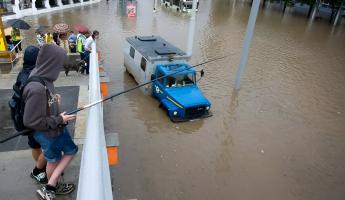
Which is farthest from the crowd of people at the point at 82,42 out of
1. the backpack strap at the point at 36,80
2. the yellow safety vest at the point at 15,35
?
the backpack strap at the point at 36,80

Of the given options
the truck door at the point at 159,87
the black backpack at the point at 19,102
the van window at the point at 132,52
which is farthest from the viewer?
the van window at the point at 132,52

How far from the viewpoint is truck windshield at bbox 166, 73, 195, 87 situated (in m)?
10.6

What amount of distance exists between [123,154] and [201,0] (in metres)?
50.2

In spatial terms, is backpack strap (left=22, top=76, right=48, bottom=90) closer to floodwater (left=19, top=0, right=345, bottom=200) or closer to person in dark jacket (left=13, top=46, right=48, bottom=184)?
person in dark jacket (left=13, top=46, right=48, bottom=184)

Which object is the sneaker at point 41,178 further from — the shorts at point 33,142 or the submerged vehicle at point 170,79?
the submerged vehicle at point 170,79

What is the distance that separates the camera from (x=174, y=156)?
27.1 feet

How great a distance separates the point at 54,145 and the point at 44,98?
777mm

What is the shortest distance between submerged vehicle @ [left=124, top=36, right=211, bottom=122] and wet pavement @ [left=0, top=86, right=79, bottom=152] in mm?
2919

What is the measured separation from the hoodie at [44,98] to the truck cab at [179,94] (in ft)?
20.8

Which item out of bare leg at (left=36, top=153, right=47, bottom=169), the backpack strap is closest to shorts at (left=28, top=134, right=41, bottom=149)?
bare leg at (left=36, top=153, right=47, bottom=169)

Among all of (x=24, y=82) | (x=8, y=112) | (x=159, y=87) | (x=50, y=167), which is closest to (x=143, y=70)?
(x=159, y=87)

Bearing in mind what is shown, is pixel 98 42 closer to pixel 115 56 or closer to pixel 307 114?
pixel 115 56

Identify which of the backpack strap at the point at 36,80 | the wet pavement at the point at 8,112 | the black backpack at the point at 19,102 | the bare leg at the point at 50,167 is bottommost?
the wet pavement at the point at 8,112

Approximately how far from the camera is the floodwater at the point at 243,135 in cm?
725
